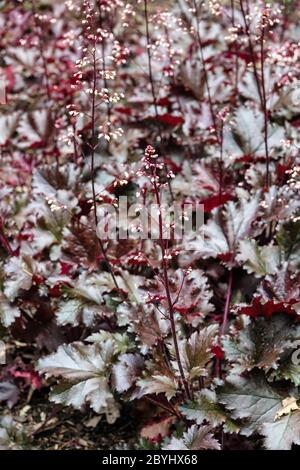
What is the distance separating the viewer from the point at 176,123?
329cm

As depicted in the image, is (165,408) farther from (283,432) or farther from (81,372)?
(283,432)

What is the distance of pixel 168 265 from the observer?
2631 mm

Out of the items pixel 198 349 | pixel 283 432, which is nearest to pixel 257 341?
pixel 198 349

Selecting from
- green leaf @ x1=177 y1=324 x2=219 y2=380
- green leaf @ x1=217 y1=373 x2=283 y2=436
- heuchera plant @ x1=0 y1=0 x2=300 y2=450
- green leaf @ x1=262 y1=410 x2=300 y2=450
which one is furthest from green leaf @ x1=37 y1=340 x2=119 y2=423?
green leaf @ x1=262 y1=410 x2=300 y2=450

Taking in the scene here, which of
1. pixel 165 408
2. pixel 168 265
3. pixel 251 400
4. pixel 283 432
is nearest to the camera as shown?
pixel 283 432

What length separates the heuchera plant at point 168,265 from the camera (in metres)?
2.06

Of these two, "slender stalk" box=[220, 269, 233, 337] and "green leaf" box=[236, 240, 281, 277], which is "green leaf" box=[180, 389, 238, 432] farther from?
"green leaf" box=[236, 240, 281, 277]

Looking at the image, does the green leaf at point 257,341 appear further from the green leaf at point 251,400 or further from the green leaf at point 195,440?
the green leaf at point 195,440

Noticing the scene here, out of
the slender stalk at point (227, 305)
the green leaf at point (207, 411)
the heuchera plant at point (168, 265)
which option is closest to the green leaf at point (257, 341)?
the heuchera plant at point (168, 265)

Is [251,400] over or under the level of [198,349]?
under

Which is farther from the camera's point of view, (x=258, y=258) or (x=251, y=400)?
(x=258, y=258)

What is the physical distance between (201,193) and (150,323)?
93 cm

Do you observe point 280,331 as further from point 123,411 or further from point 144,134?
point 144,134

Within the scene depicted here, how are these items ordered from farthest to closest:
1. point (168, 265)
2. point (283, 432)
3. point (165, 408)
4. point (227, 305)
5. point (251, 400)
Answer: point (168, 265)
point (227, 305)
point (165, 408)
point (251, 400)
point (283, 432)
